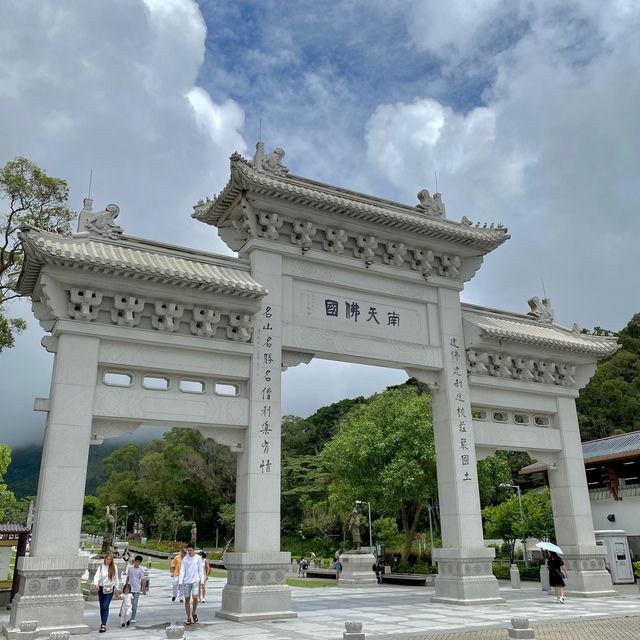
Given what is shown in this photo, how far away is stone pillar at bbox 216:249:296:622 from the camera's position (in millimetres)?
10906

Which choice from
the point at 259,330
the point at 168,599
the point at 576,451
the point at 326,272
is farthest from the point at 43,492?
the point at 576,451

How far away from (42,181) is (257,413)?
987cm

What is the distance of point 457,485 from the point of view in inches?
541

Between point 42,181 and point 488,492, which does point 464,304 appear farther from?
point 488,492

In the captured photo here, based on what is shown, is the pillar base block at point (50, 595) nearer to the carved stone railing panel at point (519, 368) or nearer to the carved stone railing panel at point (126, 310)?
the carved stone railing panel at point (126, 310)

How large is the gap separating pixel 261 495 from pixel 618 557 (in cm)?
1633

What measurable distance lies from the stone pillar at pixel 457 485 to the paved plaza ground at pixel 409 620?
500 millimetres

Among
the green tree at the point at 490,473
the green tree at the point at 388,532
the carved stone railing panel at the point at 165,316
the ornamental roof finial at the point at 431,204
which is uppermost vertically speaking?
the ornamental roof finial at the point at 431,204

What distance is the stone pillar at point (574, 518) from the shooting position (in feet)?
48.0

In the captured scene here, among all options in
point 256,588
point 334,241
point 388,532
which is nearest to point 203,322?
point 334,241

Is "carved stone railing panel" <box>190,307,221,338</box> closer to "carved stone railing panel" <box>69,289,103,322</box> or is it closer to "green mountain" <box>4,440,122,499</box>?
"carved stone railing panel" <box>69,289,103,322</box>

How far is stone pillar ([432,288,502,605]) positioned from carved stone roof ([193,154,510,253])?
160 centimetres

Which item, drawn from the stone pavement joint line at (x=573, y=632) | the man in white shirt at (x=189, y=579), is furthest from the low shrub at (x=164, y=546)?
the stone pavement joint line at (x=573, y=632)

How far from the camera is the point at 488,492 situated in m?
26.6
